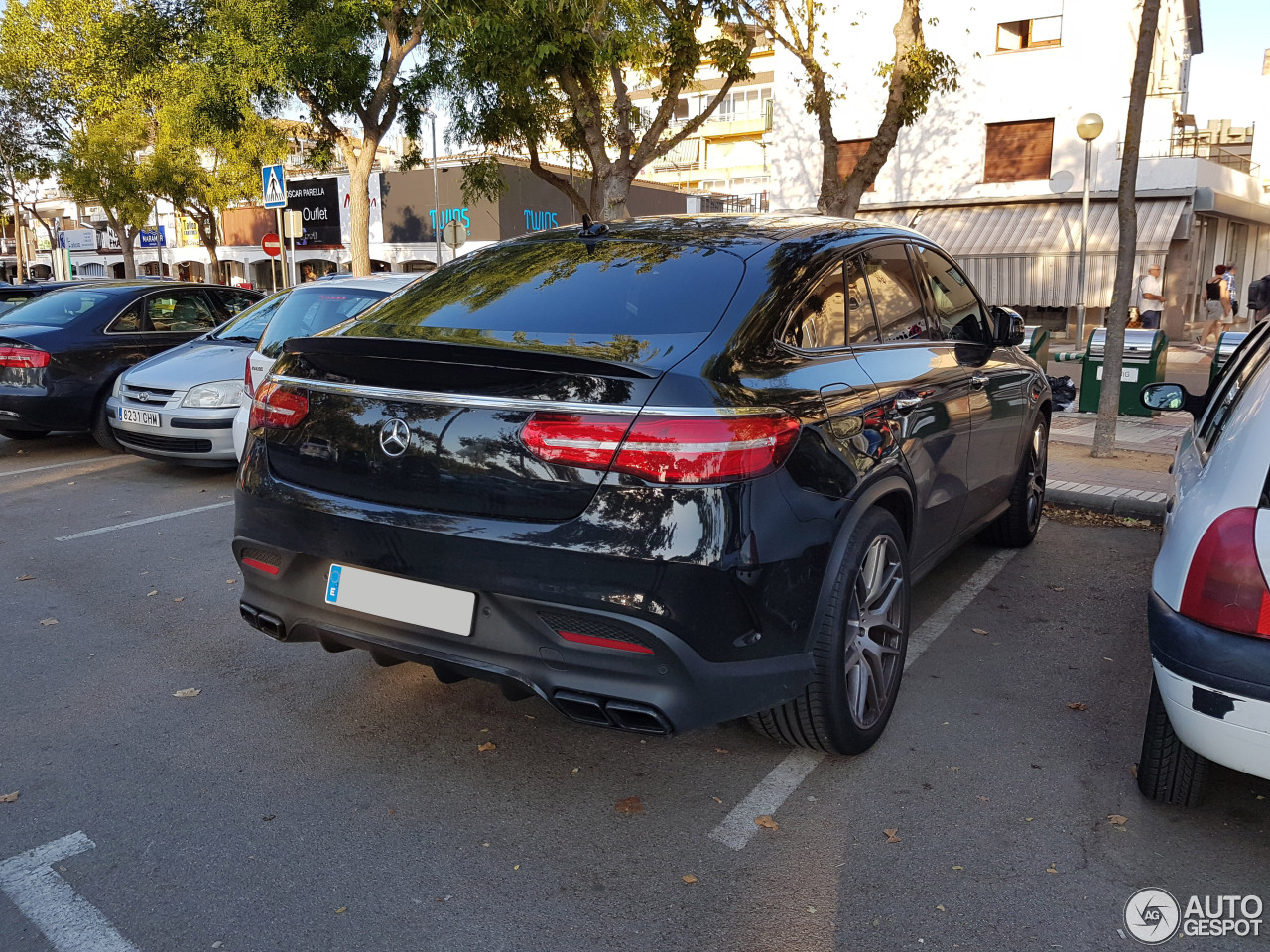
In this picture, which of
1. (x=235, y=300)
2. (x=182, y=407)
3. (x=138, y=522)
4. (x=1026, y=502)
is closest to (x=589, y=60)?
(x=235, y=300)

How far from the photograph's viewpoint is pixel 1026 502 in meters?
5.82

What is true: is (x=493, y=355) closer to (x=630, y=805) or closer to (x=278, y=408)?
(x=278, y=408)

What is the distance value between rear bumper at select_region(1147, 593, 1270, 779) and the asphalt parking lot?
16.6 inches

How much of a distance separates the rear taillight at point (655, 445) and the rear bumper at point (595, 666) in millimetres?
389

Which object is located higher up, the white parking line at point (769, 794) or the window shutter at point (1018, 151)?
the window shutter at point (1018, 151)

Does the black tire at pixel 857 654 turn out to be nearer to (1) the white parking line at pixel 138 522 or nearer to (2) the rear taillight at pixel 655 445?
(2) the rear taillight at pixel 655 445

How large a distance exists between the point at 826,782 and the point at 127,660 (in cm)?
292

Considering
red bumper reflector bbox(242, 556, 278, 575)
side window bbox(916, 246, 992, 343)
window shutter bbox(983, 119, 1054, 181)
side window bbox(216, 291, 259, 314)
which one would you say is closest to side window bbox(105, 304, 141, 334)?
side window bbox(216, 291, 259, 314)

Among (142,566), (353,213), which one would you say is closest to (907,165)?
(353,213)

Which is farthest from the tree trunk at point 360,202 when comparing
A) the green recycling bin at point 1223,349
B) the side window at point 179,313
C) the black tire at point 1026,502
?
the black tire at point 1026,502

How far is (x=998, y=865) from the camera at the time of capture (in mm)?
2822

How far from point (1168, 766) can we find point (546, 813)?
182 cm

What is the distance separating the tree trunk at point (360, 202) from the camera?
1659 cm

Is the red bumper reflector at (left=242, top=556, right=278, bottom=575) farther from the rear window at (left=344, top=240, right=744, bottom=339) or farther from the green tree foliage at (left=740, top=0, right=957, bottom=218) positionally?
the green tree foliage at (left=740, top=0, right=957, bottom=218)
